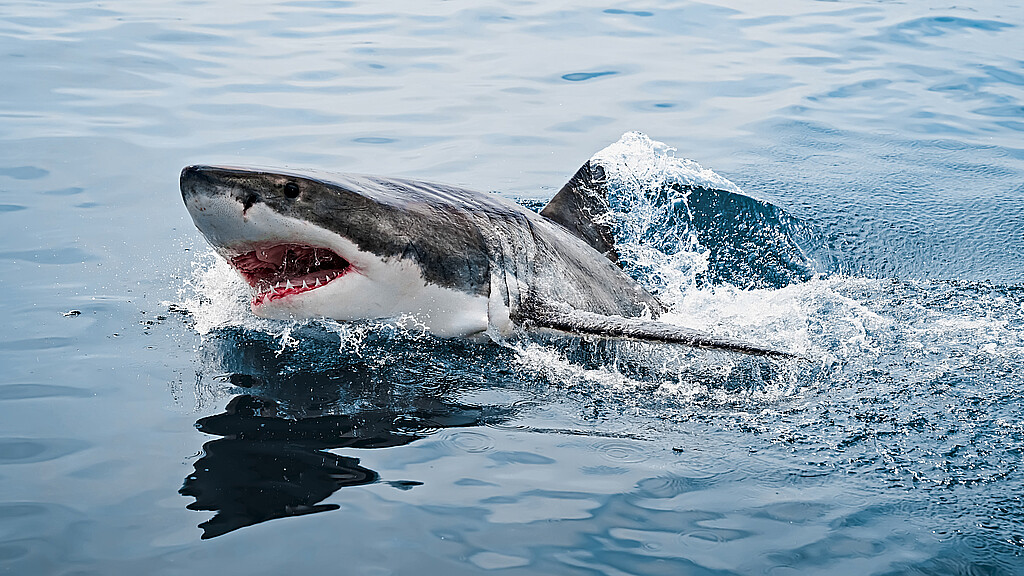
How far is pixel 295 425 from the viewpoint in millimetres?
3475

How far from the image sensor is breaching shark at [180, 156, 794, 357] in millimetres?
3602

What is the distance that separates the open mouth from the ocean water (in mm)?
380

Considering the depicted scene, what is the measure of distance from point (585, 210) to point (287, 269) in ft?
6.37

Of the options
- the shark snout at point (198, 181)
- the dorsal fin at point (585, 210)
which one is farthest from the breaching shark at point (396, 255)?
the dorsal fin at point (585, 210)

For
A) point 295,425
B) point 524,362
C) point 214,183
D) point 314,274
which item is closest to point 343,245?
point 314,274

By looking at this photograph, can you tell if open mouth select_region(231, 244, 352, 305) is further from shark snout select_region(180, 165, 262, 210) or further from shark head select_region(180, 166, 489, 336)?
shark snout select_region(180, 165, 262, 210)

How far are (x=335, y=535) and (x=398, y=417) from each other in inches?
34.0

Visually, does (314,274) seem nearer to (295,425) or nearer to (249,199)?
(249,199)

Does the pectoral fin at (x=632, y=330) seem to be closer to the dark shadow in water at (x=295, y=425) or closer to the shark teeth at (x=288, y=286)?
the dark shadow in water at (x=295, y=425)

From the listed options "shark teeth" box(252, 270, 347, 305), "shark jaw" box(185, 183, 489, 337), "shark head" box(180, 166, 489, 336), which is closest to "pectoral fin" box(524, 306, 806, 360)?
"shark head" box(180, 166, 489, 336)

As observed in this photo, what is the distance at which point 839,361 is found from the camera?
438 cm

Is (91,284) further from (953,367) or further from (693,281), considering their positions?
(953,367)

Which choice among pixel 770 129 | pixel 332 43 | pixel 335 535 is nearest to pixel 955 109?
pixel 770 129

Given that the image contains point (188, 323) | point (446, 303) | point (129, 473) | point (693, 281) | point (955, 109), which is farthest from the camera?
point (955, 109)
